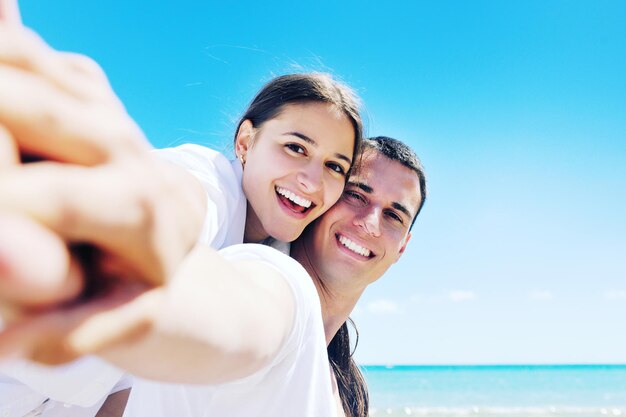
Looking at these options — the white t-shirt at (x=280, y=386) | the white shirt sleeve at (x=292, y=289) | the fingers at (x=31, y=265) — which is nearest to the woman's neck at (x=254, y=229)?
the white t-shirt at (x=280, y=386)

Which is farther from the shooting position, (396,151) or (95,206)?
(396,151)

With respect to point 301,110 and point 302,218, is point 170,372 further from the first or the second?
point 301,110

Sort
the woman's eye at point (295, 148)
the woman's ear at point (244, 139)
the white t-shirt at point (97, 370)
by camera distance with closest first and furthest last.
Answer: the white t-shirt at point (97, 370) → the woman's eye at point (295, 148) → the woman's ear at point (244, 139)

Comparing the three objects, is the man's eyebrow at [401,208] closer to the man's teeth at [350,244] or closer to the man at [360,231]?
the man at [360,231]

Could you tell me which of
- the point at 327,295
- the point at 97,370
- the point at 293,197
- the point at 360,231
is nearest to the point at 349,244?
the point at 360,231

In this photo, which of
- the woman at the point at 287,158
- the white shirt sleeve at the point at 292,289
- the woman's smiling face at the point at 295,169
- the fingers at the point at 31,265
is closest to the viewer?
the fingers at the point at 31,265

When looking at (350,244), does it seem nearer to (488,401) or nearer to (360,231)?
(360,231)

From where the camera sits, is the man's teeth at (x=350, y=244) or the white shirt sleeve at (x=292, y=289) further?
the man's teeth at (x=350, y=244)

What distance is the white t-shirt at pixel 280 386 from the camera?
1242mm

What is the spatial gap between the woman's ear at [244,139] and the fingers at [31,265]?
2.88 m

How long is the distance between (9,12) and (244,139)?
2870mm

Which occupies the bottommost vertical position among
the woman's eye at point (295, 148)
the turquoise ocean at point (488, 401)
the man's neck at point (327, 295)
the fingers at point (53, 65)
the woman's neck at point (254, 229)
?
the turquoise ocean at point (488, 401)

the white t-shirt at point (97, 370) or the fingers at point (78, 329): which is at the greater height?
the fingers at point (78, 329)

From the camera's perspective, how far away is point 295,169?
3.02 m
